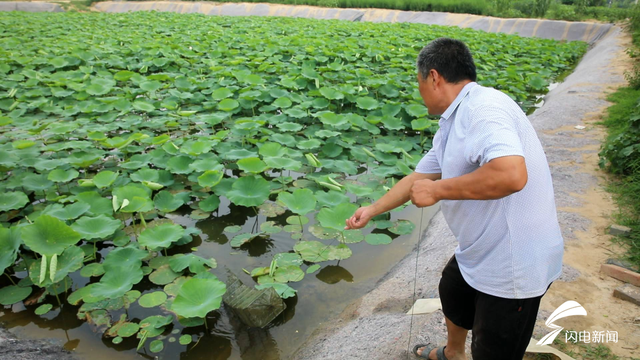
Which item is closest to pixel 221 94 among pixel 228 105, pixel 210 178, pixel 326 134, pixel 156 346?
pixel 228 105

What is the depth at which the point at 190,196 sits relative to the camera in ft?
11.3

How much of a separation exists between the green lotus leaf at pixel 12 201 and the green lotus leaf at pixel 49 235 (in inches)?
29.0

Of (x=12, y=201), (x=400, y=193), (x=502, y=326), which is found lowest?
(x=12, y=201)

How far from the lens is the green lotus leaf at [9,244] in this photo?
2.23 m

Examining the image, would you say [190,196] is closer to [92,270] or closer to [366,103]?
[92,270]

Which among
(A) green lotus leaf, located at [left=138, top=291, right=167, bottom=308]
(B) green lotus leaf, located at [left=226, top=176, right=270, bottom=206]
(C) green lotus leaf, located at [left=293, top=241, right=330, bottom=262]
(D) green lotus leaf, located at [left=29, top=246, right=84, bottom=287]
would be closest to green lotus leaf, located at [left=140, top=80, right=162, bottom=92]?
(B) green lotus leaf, located at [left=226, top=176, right=270, bottom=206]

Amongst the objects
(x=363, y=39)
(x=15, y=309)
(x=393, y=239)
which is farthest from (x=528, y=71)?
(x=15, y=309)

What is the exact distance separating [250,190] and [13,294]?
1.59 m

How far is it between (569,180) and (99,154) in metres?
4.08

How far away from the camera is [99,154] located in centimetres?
365

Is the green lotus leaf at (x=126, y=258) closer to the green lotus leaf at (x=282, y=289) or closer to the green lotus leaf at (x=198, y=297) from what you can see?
the green lotus leaf at (x=198, y=297)

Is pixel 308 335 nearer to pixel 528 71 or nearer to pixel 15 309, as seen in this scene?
pixel 15 309

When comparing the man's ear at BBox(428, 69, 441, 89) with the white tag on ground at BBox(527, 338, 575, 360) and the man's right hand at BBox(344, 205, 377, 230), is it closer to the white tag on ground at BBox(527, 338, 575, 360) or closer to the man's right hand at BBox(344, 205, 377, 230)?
the man's right hand at BBox(344, 205, 377, 230)

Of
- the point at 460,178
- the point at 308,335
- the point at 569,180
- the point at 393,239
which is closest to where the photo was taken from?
the point at 460,178
